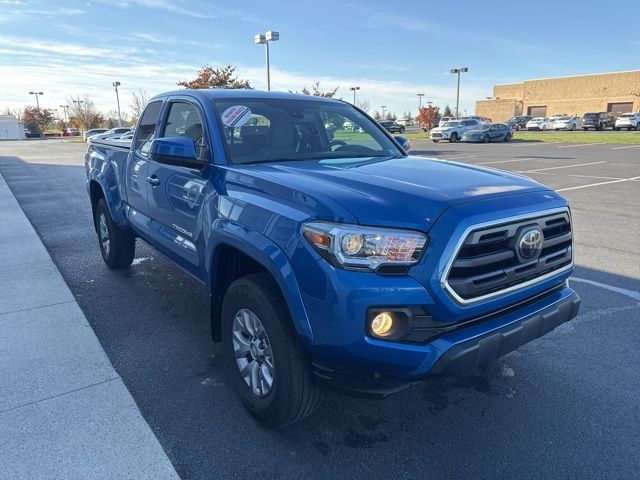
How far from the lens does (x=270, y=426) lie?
2.68 metres

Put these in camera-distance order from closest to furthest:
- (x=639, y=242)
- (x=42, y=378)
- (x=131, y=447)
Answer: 1. (x=131, y=447)
2. (x=42, y=378)
3. (x=639, y=242)

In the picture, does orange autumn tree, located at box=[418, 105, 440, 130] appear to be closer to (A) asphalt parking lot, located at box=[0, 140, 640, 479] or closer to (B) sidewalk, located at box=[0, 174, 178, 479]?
(A) asphalt parking lot, located at box=[0, 140, 640, 479]

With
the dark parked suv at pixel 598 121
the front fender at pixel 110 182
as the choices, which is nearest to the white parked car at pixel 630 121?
the dark parked suv at pixel 598 121

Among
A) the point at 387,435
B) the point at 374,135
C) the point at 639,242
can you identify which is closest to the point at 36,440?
the point at 387,435

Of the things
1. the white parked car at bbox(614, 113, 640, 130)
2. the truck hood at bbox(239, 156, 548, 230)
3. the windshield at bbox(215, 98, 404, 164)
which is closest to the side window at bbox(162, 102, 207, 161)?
the windshield at bbox(215, 98, 404, 164)

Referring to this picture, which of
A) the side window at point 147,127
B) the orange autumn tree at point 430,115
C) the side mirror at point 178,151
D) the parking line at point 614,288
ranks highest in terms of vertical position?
the orange autumn tree at point 430,115

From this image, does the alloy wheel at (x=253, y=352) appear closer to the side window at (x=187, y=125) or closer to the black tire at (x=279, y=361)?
the black tire at (x=279, y=361)

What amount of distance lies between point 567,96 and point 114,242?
82.9m

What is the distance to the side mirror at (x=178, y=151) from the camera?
3114 mm

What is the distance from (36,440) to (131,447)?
0.55 metres

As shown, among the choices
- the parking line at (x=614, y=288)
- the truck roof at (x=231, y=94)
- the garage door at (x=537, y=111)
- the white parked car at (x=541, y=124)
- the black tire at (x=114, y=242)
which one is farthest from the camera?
the garage door at (x=537, y=111)

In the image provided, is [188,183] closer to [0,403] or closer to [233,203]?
[233,203]

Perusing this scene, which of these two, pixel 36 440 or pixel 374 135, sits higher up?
pixel 374 135

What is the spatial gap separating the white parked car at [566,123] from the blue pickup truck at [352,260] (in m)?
57.4
